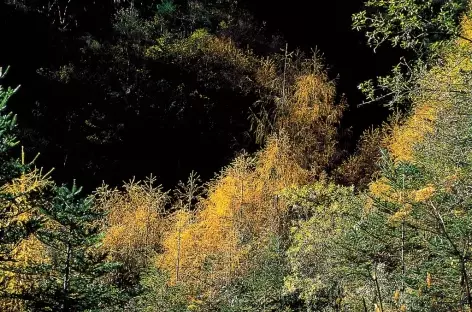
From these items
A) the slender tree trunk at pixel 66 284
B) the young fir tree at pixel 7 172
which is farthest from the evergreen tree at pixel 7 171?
the slender tree trunk at pixel 66 284

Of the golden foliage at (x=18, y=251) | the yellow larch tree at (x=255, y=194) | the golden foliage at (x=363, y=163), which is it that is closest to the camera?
the golden foliage at (x=18, y=251)

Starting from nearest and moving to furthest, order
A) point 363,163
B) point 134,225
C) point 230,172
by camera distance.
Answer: point 134,225
point 230,172
point 363,163

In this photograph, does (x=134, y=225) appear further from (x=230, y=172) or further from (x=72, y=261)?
(x=72, y=261)

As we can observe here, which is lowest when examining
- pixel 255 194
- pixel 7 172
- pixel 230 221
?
pixel 7 172

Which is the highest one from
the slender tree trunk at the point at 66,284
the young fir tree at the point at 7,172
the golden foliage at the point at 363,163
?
the golden foliage at the point at 363,163

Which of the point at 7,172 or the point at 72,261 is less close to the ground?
the point at 7,172

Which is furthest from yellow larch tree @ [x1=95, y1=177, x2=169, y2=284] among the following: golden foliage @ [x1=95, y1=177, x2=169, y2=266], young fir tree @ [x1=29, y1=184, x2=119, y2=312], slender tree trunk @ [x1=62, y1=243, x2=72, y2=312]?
slender tree trunk @ [x1=62, y1=243, x2=72, y2=312]

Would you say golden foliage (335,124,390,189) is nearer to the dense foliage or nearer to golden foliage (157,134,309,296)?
the dense foliage

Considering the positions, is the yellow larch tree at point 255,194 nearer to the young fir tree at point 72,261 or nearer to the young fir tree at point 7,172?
the young fir tree at point 72,261

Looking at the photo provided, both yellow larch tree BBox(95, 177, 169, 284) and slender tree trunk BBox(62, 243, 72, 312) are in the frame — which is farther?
yellow larch tree BBox(95, 177, 169, 284)

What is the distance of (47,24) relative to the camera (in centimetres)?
Result: 2327

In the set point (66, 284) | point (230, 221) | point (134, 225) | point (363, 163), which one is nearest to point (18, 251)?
point (66, 284)

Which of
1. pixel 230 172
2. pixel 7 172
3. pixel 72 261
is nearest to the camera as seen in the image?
pixel 7 172

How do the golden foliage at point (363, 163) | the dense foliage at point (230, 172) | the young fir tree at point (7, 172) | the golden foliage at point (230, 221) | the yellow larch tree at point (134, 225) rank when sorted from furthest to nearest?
1. the golden foliage at point (363, 163)
2. the yellow larch tree at point (134, 225)
3. the golden foliage at point (230, 221)
4. the dense foliage at point (230, 172)
5. the young fir tree at point (7, 172)
